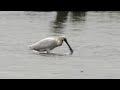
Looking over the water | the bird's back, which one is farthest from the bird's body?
the water

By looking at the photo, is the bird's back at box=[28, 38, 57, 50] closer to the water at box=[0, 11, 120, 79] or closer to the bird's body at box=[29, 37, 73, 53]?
the bird's body at box=[29, 37, 73, 53]

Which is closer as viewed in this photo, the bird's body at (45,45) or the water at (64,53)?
the water at (64,53)

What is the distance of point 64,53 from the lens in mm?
12656

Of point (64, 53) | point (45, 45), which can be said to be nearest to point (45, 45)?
point (45, 45)

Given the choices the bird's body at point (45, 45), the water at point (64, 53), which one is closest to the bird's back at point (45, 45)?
the bird's body at point (45, 45)

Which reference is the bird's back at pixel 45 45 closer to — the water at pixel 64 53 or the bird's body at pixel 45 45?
the bird's body at pixel 45 45

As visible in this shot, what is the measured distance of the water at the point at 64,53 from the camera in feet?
29.5

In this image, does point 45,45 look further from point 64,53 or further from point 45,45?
point 64,53

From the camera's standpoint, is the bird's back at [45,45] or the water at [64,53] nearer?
the water at [64,53]

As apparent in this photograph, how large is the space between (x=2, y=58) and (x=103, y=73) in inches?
118
